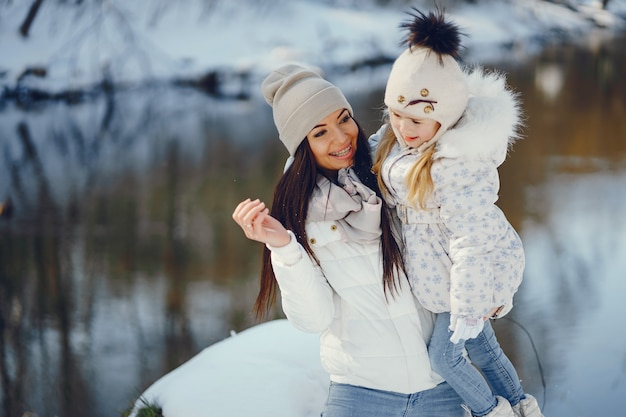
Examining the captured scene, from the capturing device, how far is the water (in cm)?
397

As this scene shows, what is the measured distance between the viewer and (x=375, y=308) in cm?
210

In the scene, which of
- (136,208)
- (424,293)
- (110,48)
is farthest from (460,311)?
(110,48)

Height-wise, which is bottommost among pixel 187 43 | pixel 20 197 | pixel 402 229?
pixel 20 197

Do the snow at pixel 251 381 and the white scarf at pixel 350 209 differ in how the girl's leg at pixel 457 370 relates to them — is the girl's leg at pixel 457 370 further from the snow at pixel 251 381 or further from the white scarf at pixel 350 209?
the snow at pixel 251 381

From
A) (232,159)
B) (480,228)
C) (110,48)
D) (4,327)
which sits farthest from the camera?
(110,48)

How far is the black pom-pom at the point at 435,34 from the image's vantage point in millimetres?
1926

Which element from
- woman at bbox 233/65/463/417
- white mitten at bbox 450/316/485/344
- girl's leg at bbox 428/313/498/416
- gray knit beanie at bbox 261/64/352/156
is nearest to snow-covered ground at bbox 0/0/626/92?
gray knit beanie at bbox 261/64/352/156

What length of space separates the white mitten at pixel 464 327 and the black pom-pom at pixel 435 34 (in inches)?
26.4

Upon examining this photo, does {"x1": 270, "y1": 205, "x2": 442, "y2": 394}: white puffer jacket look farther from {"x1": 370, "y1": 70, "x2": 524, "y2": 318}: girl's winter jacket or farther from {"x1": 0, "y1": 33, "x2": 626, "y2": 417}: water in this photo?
{"x1": 0, "y1": 33, "x2": 626, "y2": 417}: water

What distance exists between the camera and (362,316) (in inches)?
83.0

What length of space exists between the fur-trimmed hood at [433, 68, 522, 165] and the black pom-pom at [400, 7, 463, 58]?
0.44ft

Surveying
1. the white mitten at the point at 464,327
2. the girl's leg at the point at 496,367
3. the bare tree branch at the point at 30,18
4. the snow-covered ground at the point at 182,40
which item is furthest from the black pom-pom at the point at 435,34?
the bare tree branch at the point at 30,18

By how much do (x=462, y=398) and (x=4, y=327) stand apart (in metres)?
3.47

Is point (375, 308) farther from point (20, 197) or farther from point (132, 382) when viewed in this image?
point (20, 197)
